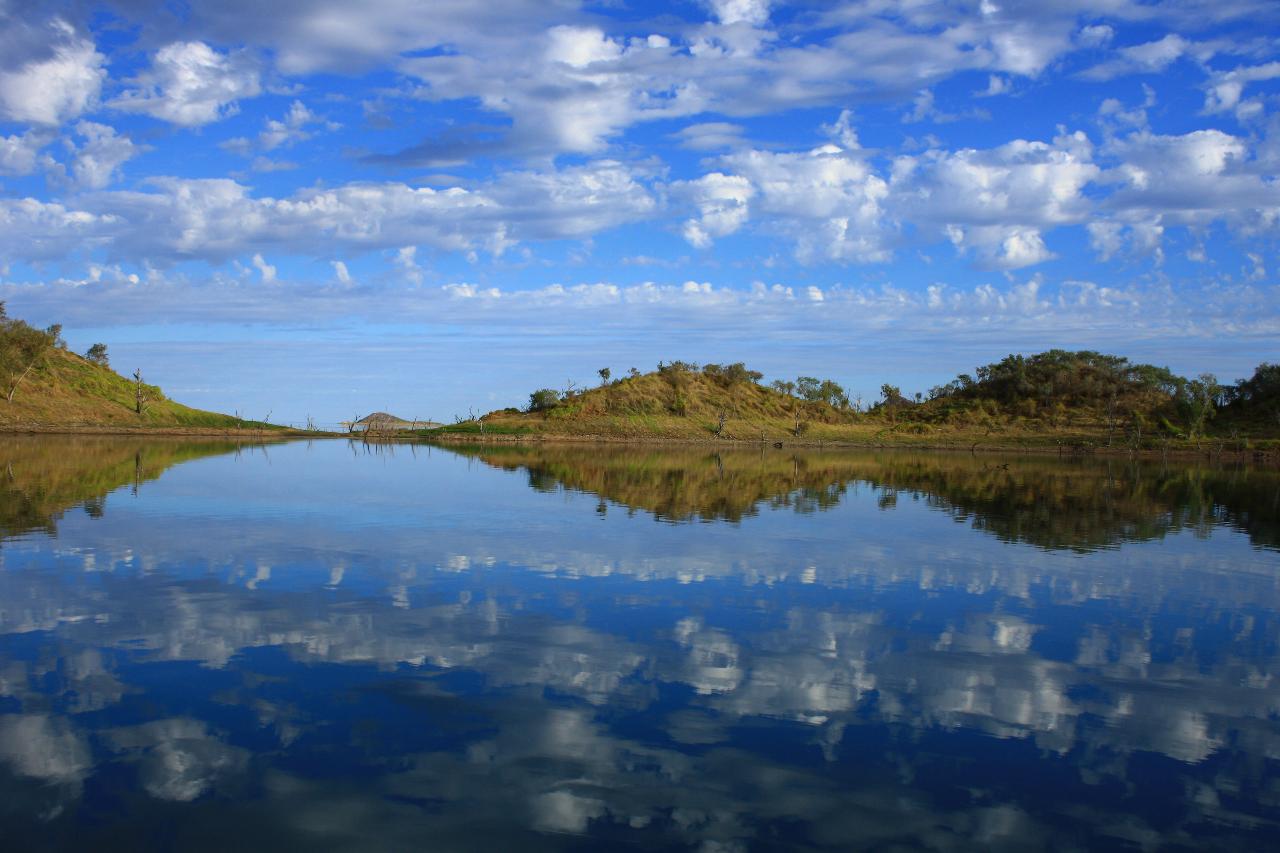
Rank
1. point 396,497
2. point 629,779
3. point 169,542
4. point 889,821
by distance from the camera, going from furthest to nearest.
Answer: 1. point 396,497
2. point 169,542
3. point 629,779
4. point 889,821

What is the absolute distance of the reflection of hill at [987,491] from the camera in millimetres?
28969

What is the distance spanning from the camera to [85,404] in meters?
91.2

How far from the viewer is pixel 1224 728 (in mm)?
10094

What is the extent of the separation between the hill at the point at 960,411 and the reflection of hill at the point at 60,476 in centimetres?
4561

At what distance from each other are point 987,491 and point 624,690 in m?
35.0

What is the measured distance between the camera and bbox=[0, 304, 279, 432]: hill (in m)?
84.8

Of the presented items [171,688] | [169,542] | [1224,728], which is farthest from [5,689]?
[1224,728]

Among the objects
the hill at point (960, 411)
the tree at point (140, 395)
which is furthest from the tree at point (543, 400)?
the tree at point (140, 395)

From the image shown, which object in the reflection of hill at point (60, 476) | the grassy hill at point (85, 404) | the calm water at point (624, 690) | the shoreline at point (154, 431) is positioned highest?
the grassy hill at point (85, 404)

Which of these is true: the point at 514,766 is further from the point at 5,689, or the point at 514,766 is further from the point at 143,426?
the point at 143,426

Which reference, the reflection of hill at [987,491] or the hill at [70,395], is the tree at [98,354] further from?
the reflection of hill at [987,491]

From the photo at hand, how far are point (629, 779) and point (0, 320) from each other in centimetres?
10128

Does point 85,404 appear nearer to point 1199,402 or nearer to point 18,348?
point 18,348

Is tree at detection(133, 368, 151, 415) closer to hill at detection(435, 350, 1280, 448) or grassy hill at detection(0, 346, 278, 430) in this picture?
grassy hill at detection(0, 346, 278, 430)
